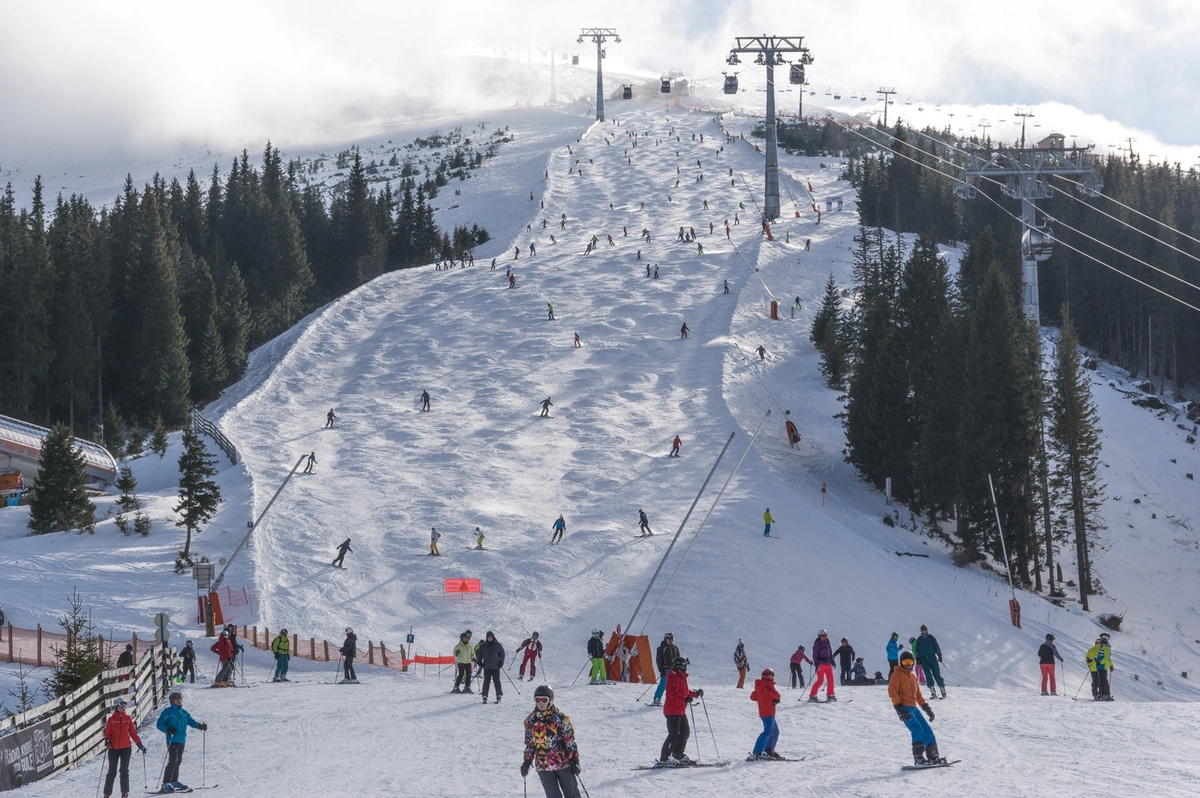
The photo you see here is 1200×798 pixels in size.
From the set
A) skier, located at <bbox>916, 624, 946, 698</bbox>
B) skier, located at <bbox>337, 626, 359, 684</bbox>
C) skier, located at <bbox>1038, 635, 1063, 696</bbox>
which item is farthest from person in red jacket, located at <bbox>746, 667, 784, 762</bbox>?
skier, located at <bbox>337, 626, 359, 684</bbox>

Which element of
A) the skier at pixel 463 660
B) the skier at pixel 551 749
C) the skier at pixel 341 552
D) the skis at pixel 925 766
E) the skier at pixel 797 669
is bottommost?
the skier at pixel 797 669

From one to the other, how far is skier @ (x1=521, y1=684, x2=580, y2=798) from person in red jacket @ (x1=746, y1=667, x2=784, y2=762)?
4402 millimetres

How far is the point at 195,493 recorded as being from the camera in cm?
3741

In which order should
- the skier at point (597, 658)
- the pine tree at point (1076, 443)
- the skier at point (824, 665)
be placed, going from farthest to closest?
the pine tree at point (1076, 443), the skier at point (597, 658), the skier at point (824, 665)

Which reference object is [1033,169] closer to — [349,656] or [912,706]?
[349,656]

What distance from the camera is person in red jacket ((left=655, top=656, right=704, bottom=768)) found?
14.4m

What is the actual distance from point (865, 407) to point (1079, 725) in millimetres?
29086

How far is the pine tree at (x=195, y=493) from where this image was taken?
37.3 m

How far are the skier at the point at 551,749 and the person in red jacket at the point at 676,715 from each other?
3.27m

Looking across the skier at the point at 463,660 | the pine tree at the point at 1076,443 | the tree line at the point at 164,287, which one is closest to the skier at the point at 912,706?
the skier at the point at 463,660

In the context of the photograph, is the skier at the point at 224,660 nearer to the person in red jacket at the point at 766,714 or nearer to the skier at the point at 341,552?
the skier at the point at 341,552

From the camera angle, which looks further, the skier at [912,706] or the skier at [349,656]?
the skier at [349,656]

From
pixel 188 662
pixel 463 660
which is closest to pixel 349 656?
pixel 188 662

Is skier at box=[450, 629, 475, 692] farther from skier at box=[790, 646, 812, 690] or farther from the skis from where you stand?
the skis
